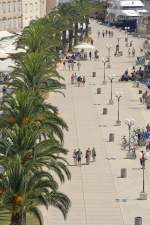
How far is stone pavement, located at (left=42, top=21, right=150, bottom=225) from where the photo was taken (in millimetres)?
37969

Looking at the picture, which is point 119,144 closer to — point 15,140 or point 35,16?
point 15,140

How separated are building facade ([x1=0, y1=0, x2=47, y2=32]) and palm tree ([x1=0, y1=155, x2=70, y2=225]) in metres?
74.4

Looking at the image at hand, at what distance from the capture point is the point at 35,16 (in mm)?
118688

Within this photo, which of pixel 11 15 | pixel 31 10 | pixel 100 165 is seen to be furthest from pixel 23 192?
pixel 31 10

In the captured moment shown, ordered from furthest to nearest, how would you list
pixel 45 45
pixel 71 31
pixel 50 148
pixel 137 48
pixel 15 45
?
pixel 137 48, pixel 71 31, pixel 15 45, pixel 45 45, pixel 50 148

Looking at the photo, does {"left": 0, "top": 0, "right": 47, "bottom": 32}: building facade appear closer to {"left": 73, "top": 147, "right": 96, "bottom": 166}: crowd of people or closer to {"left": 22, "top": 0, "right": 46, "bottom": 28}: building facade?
{"left": 22, "top": 0, "right": 46, "bottom": 28}: building facade

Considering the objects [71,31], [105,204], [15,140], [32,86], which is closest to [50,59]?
[32,86]

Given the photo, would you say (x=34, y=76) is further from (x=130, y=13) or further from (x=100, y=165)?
(x=130, y=13)

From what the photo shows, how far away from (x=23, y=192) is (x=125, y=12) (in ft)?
437

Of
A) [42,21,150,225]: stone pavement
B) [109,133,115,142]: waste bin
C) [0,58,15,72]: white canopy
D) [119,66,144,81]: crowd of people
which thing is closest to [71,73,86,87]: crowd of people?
[42,21,150,225]: stone pavement

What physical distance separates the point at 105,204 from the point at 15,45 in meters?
42.6

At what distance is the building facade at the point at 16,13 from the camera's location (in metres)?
103

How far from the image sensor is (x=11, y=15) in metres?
106

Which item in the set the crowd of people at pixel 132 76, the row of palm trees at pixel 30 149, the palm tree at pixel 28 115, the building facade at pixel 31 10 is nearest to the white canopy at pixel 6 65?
the row of palm trees at pixel 30 149
